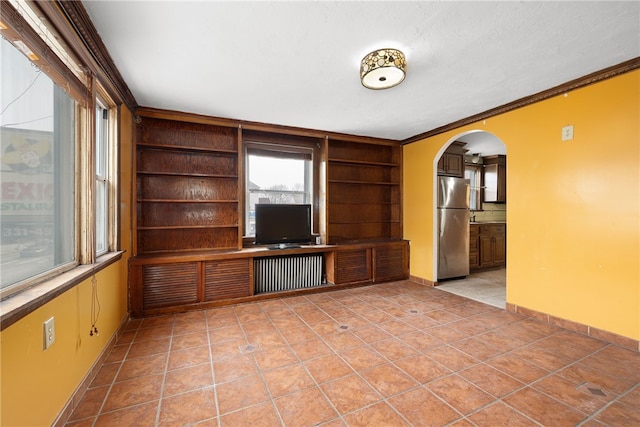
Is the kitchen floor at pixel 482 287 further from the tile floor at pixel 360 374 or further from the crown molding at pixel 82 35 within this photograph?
the crown molding at pixel 82 35

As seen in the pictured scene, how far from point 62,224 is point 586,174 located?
4437mm

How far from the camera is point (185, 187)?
12.2 ft

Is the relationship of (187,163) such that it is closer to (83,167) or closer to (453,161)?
(83,167)

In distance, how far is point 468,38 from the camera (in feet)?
6.62

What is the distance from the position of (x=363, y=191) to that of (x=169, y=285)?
134 inches

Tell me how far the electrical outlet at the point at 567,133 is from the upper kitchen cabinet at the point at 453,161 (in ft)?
6.62

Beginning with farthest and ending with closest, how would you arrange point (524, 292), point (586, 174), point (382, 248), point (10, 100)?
point (382, 248) → point (524, 292) → point (586, 174) → point (10, 100)

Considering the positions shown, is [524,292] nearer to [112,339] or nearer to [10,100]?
[112,339]

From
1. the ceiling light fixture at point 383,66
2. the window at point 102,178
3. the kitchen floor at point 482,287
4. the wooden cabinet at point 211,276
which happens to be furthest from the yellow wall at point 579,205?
the window at point 102,178

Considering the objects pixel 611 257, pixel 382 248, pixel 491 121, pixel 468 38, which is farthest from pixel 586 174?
pixel 382 248

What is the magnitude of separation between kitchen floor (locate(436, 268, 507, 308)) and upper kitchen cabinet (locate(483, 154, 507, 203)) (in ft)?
6.38

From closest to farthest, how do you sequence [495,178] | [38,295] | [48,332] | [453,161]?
[38,295] → [48,332] → [453,161] → [495,178]

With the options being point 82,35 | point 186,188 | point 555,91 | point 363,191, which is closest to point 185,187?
point 186,188

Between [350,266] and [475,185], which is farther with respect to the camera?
[475,185]
